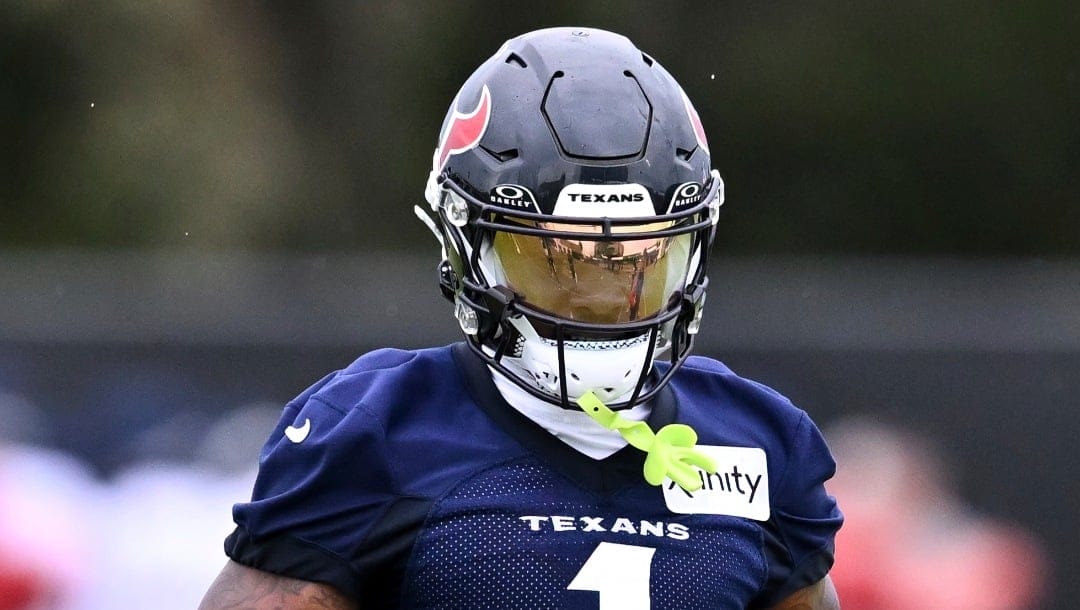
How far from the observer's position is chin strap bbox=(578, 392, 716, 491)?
6.86 feet

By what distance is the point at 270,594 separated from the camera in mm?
2047

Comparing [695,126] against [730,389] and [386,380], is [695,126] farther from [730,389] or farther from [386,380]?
[386,380]

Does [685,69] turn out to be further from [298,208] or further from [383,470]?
[383,470]

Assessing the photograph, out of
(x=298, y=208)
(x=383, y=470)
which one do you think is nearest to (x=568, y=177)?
(x=383, y=470)

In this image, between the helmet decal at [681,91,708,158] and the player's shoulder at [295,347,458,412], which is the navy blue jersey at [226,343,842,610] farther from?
the helmet decal at [681,91,708,158]

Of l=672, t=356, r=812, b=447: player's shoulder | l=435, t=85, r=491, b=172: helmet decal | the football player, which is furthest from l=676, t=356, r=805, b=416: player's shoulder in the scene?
l=435, t=85, r=491, b=172: helmet decal

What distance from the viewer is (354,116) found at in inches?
234

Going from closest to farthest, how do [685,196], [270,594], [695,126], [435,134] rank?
[270,594] → [685,196] → [695,126] → [435,134]

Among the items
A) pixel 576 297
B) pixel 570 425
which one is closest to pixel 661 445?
pixel 570 425

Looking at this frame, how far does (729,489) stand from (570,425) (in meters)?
0.25

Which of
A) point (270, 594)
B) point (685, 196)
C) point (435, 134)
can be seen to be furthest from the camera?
point (435, 134)

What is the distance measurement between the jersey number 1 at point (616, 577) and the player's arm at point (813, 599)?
31 cm

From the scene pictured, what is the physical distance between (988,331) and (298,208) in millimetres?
2563

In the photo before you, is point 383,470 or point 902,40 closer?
point 383,470
